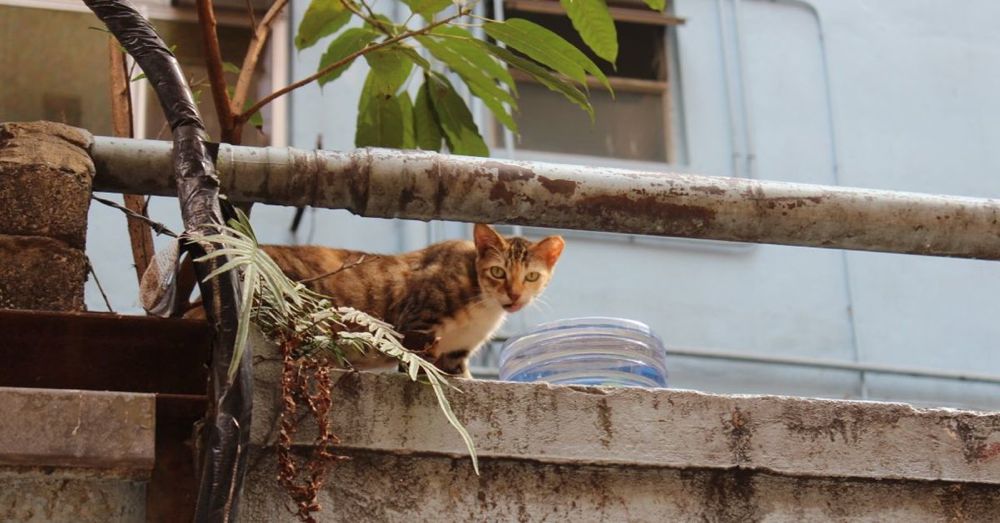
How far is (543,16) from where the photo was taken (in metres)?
8.97

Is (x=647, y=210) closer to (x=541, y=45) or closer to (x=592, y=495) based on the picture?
(x=541, y=45)

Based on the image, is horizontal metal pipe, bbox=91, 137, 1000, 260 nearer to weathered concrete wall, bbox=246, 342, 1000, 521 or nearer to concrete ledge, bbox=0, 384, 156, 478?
weathered concrete wall, bbox=246, 342, 1000, 521

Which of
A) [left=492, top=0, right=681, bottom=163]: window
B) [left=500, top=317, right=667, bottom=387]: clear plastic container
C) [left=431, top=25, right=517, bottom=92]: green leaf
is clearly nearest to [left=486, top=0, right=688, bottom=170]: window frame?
[left=492, top=0, right=681, bottom=163]: window

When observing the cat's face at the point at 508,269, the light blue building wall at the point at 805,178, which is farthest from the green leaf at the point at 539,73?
the light blue building wall at the point at 805,178

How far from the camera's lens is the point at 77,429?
7.02ft

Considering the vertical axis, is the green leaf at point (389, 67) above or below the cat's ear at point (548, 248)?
below

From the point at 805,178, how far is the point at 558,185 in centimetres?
654

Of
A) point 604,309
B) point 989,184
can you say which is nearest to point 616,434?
point 604,309

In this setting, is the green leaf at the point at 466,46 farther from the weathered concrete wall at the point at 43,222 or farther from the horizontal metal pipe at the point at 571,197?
the weathered concrete wall at the point at 43,222

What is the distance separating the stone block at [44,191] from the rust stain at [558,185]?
32.7 inches

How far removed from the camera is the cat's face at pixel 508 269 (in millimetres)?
4555

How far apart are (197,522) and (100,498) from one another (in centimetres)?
22

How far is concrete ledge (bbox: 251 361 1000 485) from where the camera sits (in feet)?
7.88

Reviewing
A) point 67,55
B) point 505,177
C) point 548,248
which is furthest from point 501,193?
point 67,55
